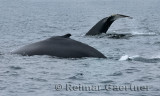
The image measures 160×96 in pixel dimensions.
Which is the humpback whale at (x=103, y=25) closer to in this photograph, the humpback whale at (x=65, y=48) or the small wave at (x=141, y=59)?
the small wave at (x=141, y=59)

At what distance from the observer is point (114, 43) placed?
2933 centimetres

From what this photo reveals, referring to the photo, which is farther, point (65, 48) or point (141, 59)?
point (141, 59)

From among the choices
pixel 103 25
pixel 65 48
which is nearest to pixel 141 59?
pixel 65 48

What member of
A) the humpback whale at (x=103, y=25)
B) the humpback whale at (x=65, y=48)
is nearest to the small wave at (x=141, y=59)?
the humpback whale at (x=65, y=48)

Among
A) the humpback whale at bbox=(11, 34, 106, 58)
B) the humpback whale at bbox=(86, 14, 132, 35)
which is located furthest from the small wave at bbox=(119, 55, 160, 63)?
the humpback whale at bbox=(86, 14, 132, 35)

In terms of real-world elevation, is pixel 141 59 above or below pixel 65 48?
below

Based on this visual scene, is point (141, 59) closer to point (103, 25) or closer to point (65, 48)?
point (65, 48)

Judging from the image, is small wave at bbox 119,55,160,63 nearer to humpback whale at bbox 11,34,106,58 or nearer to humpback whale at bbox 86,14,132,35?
humpback whale at bbox 11,34,106,58

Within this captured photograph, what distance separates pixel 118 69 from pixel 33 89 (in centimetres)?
442

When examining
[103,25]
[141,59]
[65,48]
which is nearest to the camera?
[65,48]

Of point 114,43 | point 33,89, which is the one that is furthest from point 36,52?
point 114,43

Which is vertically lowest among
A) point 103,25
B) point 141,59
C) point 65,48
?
point 141,59

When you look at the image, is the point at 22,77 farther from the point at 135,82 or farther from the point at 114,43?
the point at 114,43

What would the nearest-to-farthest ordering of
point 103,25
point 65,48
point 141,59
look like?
point 65,48 < point 141,59 < point 103,25
